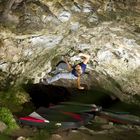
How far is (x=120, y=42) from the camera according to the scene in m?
16.1

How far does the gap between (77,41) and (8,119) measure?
16.7ft

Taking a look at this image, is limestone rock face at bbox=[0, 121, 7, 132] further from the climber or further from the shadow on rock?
the climber

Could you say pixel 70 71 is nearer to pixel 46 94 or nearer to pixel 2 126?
pixel 46 94

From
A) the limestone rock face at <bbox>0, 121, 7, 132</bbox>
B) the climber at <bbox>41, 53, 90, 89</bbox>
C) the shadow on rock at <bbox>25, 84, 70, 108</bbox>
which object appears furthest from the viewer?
the shadow on rock at <bbox>25, 84, 70, 108</bbox>

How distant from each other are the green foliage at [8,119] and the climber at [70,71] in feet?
11.8

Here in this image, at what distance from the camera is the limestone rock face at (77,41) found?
14.4 metres

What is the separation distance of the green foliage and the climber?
3.59 metres

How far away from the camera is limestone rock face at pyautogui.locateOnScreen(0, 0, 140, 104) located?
14.4m

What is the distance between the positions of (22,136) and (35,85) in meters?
4.55

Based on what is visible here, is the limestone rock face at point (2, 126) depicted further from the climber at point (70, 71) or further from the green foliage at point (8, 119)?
the climber at point (70, 71)

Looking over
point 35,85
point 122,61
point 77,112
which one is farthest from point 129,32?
point 35,85

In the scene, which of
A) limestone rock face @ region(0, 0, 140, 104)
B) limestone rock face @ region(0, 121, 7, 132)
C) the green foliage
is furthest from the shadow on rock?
limestone rock face @ region(0, 121, 7, 132)

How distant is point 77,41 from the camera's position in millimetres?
16766

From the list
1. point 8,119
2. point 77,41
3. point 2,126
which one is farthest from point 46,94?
point 2,126
